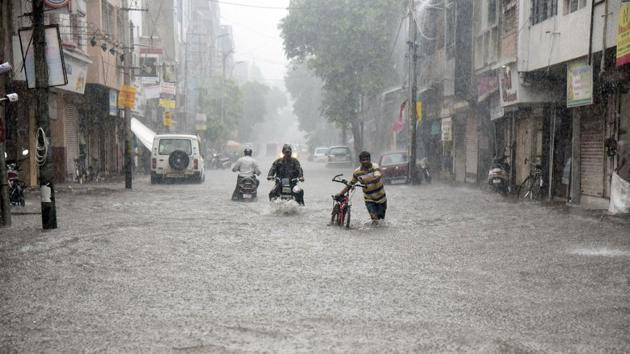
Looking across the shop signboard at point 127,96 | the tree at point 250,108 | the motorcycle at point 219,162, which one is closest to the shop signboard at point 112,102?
the shop signboard at point 127,96

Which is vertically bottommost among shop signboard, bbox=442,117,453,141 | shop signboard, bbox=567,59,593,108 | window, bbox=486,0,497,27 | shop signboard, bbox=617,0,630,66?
shop signboard, bbox=442,117,453,141

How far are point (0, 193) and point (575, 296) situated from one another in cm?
981

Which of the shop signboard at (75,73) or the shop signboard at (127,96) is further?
the shop signboard at (127,96)

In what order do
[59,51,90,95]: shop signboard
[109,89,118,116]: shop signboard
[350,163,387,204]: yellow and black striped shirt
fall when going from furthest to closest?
[109,89,118,116]: shop signboard < [59,51,90,95]: shop signboard < [350,163,387,204]: yellow and black striped shirt

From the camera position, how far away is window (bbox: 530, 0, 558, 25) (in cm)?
1794

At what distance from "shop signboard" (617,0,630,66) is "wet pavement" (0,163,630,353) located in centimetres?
306

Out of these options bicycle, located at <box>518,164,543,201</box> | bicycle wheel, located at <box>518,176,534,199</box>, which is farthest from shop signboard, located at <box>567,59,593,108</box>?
bicycle wheel, located at <box>518,176,534,199</box>

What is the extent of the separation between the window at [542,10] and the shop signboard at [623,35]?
4696 millimetres

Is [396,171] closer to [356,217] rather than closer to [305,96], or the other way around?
[356,217]

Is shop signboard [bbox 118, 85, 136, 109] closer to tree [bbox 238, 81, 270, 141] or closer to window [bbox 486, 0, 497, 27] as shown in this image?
window [bbox 486, 0, 497, 27]

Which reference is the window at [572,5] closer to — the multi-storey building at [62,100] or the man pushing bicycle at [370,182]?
the man pushing bicycle at [370,182]

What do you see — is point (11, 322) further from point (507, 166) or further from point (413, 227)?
point (507, 166)

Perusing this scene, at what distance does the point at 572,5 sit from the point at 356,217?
725 cm

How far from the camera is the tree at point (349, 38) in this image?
46312mm
